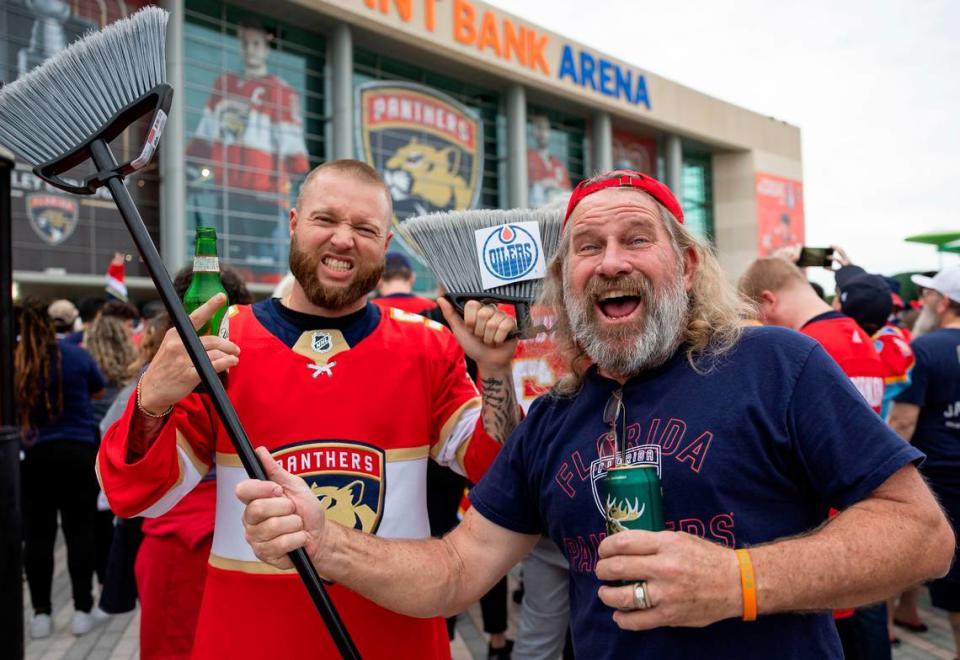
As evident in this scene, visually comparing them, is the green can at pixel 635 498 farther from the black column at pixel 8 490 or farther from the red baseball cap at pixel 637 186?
the black column at pixel 8 490

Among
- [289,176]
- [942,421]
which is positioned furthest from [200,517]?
[289,176]

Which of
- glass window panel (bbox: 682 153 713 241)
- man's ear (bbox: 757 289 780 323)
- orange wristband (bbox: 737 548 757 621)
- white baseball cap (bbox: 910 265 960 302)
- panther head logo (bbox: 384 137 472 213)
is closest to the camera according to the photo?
orange wristband (bbox: 737 548 757 621)

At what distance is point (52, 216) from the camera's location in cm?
2034

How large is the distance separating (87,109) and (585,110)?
112 ft

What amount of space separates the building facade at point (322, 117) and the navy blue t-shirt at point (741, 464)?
49.6ft

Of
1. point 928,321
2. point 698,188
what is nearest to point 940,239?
point 928,321

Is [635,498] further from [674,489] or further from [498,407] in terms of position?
[498,407]

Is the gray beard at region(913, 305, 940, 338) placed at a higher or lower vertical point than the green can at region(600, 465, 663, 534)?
higher

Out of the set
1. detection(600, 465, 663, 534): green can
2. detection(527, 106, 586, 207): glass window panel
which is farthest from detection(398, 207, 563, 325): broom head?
detection(527, 106, 586, 207): glass window panel

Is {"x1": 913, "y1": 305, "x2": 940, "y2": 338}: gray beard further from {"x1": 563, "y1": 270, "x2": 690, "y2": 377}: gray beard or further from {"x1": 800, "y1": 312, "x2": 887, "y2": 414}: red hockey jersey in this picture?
{"x1": 563, "y1": 270, "x2": 690, "y2": 377}: gray beard

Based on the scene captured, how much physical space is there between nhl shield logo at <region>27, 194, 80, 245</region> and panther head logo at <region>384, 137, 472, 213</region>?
1012 centimetres

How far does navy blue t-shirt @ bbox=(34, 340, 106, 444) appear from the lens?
5.17m

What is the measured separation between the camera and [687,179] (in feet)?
137

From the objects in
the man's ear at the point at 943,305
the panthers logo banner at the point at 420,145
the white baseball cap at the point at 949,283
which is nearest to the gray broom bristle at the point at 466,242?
the white baseball cap at the point at 949,283
